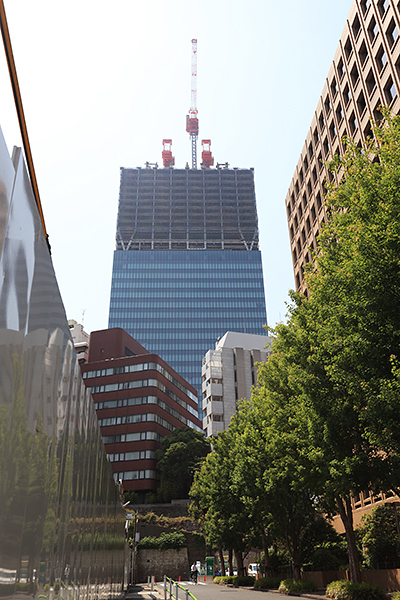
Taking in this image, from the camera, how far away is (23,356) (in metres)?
3.20

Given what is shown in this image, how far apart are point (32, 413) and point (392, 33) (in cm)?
3801

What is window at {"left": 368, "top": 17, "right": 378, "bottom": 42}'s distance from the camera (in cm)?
3552

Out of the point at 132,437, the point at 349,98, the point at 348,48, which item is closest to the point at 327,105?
the point at 349,98

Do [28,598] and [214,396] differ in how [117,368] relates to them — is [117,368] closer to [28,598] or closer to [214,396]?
[214,396]

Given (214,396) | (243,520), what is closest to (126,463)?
(214,396)

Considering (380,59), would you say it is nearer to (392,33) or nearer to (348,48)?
(392,33)

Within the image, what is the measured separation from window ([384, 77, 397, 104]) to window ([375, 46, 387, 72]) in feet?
6.66

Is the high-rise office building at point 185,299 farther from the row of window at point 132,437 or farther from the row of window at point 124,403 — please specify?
the row of window at point 132,437

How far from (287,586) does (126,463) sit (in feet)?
188

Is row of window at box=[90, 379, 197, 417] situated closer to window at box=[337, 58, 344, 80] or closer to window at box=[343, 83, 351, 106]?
window at box=[343, 83, 351, 106]

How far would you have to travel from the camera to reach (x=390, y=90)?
110 feet

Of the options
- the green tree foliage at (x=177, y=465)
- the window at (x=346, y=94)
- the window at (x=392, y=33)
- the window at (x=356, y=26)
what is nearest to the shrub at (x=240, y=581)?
the green tree foliage at (x=177, y=465)

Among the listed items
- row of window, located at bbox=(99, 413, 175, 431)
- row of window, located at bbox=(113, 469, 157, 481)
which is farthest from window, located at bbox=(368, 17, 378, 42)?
row of window, located at bbox=(113, 469, 157, 481)

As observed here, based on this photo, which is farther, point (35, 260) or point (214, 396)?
point (214, 396)
